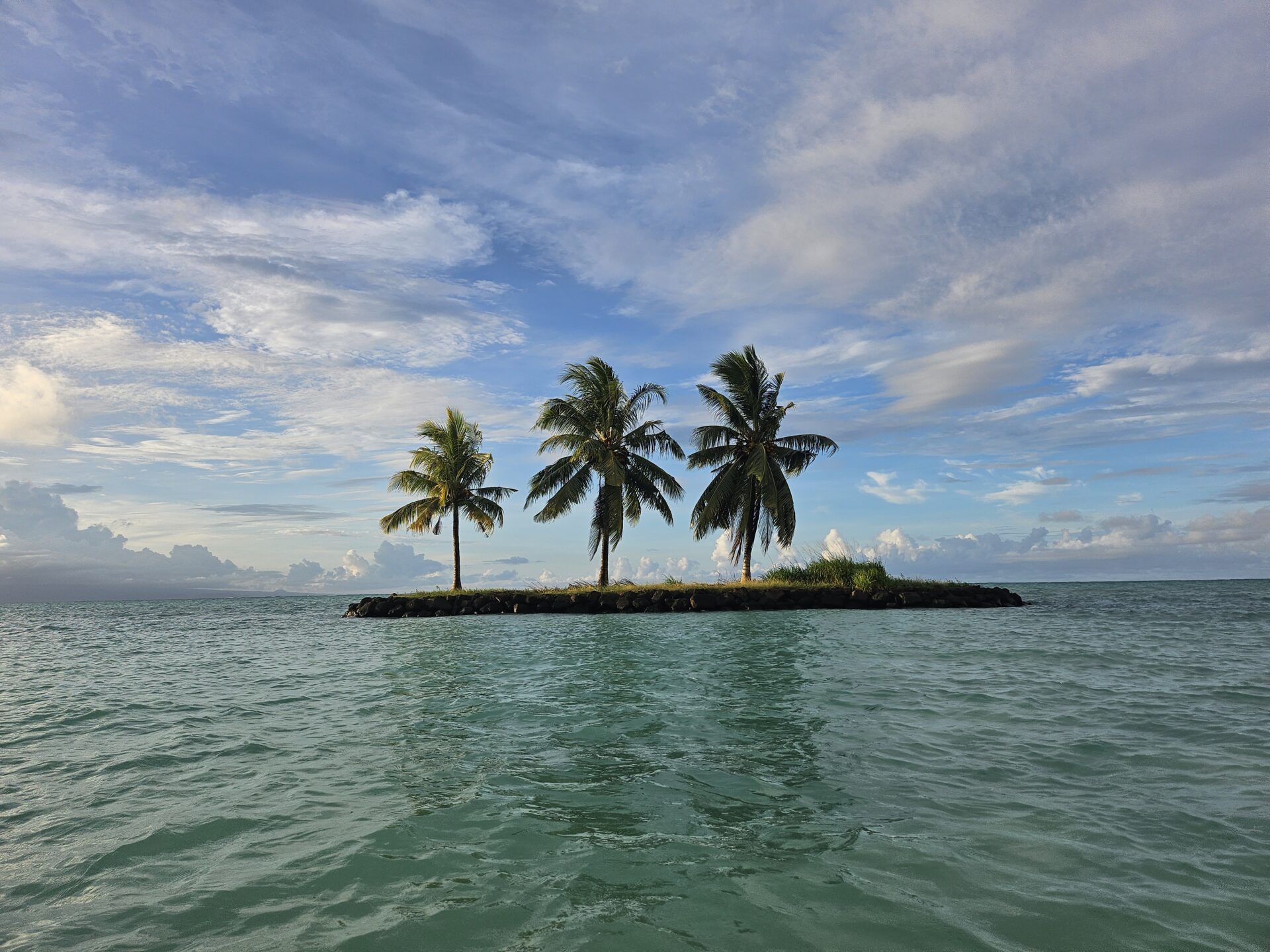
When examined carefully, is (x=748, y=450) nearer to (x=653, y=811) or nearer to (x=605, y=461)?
(x=605, y=461)

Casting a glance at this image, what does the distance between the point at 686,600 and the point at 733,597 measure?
1.86 m

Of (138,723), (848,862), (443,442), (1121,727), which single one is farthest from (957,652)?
(443,442)

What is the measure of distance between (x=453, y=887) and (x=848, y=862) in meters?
2.10

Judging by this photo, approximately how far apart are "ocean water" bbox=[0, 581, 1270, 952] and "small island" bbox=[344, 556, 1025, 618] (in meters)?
16.0

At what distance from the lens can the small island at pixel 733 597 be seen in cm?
2709

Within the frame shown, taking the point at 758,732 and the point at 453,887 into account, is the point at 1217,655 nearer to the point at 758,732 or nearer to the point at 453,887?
the point at 758,732

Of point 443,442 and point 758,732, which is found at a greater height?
point 443,442

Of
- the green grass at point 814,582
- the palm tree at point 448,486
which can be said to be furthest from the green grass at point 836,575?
the palm tree at point 448,486

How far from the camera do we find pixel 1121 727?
6.96 meters

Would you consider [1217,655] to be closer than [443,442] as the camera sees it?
Yes

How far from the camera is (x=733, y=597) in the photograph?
89.0 feet

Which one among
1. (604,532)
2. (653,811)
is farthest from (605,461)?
(653,811)

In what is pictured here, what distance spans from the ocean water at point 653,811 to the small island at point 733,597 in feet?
52.4

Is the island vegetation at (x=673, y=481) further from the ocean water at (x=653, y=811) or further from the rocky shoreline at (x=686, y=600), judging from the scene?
the ocean water at (x=653, y=811)
